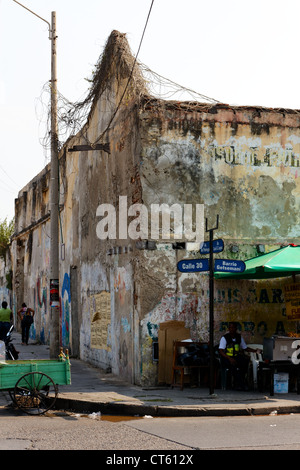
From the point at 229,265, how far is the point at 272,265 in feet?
3.27

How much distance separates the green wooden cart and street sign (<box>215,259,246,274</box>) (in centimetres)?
308

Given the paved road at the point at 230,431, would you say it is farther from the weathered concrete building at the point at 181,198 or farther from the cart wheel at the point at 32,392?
the weathered concrete building at the point at 181,198

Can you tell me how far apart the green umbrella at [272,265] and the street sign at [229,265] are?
0.62 meters

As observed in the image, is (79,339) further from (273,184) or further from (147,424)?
(147,424)

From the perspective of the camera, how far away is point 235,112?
50.1 ft

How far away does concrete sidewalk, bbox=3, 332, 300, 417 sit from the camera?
441 inches

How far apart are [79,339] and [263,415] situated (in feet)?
35.4

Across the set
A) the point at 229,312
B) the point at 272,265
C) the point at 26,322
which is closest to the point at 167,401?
the point at 272,265

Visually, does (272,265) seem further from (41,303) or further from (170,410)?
(41,303)

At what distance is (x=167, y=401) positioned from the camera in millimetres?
11883

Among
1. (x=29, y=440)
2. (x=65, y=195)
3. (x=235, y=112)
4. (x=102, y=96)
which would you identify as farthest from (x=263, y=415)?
(x=65, y=195)

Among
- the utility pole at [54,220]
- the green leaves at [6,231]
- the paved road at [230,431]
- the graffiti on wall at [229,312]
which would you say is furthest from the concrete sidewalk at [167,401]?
the green leaves at [6,231]

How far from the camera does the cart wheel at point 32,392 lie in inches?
441

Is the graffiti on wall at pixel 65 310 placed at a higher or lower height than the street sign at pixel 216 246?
lower
